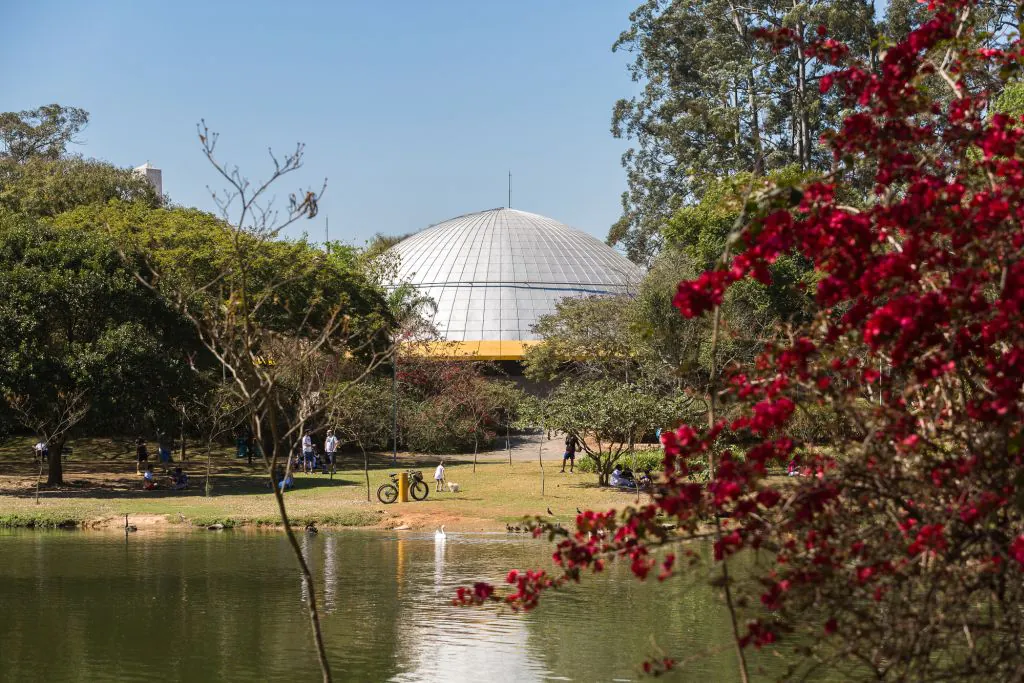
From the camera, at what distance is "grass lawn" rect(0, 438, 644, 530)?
30.4 m

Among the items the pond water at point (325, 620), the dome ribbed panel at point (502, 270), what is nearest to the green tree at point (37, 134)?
the dome ribbed panel at point (502, 270)

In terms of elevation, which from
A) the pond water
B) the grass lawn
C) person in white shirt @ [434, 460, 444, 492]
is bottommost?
the pond water

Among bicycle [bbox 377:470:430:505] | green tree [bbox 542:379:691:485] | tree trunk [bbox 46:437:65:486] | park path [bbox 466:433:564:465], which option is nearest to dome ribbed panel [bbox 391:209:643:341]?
park path [bbox 466:433:564:465]

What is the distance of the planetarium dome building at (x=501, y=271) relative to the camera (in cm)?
7644

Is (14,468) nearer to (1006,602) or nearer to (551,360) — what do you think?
(551,360)

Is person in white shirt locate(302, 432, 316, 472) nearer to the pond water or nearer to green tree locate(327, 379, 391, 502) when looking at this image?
green tree locate(327, 379, 391, 502)

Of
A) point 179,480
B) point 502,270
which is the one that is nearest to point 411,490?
point 179,480

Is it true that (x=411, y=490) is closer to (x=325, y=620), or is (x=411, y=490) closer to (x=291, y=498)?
(x=291, y=498)

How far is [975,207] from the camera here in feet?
22.3

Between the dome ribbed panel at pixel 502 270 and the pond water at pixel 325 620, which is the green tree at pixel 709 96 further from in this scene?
the pond water at pixel 325 620

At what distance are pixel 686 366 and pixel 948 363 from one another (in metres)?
1.39

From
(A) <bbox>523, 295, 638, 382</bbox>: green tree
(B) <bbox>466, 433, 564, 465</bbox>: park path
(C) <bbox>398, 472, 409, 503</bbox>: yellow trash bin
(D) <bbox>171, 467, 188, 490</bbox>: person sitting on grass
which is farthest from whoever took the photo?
(B) <bbox>466, 433, 564, 465</bbox>: park path

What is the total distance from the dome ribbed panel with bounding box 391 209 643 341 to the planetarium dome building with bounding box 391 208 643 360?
60 mm

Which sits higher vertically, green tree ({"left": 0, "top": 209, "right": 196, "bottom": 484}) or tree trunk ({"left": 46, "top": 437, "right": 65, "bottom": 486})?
green tree ({"left": 0, "top": 209, "right": 196, "bottom": 484})
